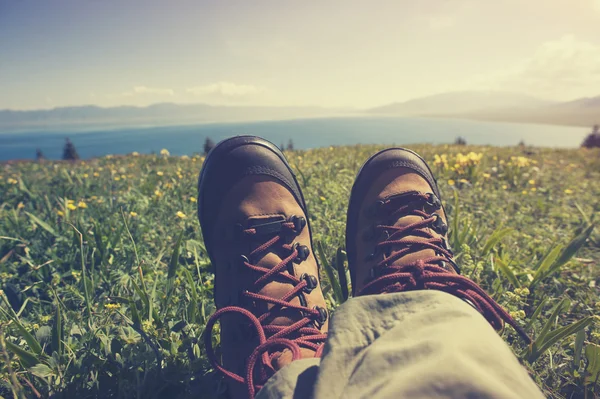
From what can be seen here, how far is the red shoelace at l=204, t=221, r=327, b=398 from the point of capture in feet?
3.74

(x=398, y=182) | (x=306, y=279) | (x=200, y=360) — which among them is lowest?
(x=200, y=360)

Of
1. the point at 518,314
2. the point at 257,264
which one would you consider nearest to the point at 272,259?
the point at 257,264

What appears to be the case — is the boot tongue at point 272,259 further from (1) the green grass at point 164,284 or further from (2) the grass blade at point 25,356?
(2) the grass blade at point 25,356

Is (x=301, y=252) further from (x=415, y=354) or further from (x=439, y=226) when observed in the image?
(x=415, y=354)

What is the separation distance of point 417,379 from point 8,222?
8.70 feet

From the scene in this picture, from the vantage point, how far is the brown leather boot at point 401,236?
4.46ft

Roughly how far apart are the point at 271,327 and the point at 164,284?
708mm

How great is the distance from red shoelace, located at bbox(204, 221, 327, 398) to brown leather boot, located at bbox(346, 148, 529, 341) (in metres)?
0.27

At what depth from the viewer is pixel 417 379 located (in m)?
0.81

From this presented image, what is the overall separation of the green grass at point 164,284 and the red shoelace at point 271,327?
163mm

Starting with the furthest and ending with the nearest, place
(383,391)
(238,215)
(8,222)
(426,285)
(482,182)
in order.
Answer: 1. (482,182)
2. (8,222)
3. (238,215)
4. (426,285)
5. (383,391)

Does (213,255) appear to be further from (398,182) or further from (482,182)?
(482,182)

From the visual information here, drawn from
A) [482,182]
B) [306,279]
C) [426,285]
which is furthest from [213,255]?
[482,182]

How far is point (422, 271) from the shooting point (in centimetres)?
140
